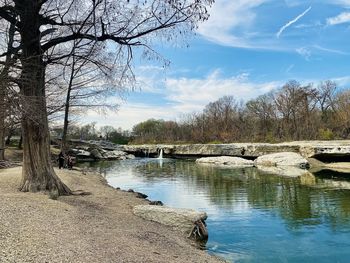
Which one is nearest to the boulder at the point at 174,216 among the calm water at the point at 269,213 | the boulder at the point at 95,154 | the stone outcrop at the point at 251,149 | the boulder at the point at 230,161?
the calm water at the point at 269,213

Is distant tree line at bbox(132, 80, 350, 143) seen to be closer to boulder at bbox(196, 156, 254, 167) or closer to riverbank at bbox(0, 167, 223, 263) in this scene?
boulder at bbox(196, 156, 254, 167)

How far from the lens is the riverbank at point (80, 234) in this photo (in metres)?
7.99

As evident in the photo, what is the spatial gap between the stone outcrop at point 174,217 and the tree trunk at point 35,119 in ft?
13.1

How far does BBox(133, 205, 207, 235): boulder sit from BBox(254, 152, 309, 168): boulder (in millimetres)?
32200

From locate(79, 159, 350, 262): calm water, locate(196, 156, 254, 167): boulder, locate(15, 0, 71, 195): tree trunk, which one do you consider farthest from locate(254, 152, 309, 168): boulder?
locate(15, 0, 71, 195): tree trunk

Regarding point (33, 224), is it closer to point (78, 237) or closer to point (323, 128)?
point (78, 237)

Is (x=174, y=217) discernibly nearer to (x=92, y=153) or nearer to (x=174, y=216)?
(x=174, y=216)

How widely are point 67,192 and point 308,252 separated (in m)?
9.24

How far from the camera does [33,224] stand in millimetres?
9930

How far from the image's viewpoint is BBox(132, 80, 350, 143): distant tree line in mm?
67188

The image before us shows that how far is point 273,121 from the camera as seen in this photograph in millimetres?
76875

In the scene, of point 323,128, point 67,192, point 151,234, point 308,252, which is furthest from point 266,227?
point 323,128

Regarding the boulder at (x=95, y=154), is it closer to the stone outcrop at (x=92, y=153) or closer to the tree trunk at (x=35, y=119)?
the stone outcrop at (x=92, y=153)

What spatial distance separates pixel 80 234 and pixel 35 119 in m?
6.01
